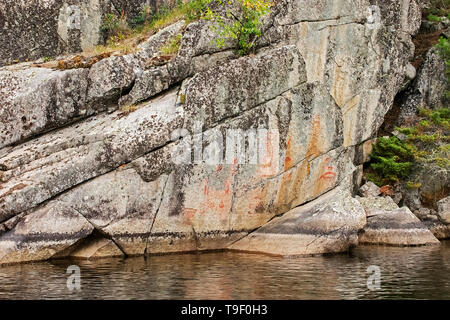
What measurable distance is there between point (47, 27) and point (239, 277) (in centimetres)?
1579

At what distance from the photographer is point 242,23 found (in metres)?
25.0

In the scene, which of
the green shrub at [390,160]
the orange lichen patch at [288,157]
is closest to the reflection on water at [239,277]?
the orange lichen patch at [288,157]

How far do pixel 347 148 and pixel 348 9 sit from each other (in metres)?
6.04

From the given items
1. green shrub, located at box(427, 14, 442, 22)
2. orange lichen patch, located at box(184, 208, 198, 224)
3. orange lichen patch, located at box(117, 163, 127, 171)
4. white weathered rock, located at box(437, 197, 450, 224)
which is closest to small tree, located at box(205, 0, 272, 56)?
orange lichen patch, located at box(117, 163, 127, 171)

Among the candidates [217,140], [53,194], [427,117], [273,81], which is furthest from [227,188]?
[427,117]

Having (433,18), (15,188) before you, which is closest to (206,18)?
(15,188)

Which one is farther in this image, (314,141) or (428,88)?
(428,88)

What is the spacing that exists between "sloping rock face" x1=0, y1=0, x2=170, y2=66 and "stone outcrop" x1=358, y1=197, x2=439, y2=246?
14826mm

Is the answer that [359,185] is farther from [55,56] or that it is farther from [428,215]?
[55,56]

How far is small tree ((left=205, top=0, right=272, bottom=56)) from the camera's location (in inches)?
967

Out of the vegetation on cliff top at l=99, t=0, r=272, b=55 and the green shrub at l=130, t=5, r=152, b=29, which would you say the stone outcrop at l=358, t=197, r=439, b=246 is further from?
the green shrub at l=130, t=5, r=152, b=29

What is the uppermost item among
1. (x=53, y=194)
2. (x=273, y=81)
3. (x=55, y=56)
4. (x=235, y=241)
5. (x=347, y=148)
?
(x=55, y=56)

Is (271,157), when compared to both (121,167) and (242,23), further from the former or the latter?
(121,167)

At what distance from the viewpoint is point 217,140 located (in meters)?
23.4
